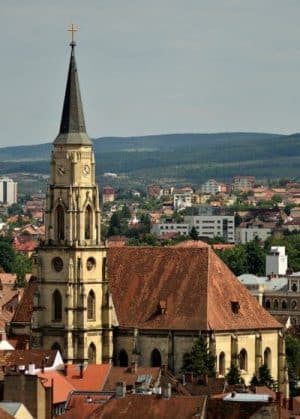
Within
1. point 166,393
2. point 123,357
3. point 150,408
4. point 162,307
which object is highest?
point 162,307

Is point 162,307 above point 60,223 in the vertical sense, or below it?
below

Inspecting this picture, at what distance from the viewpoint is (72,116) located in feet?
398

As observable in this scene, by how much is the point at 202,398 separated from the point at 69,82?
1398 inches

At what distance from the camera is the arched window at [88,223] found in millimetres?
119600

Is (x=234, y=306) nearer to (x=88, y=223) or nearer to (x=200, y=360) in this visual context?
(x=200, y=360)

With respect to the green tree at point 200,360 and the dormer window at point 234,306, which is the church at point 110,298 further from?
the green tree at point 200,360

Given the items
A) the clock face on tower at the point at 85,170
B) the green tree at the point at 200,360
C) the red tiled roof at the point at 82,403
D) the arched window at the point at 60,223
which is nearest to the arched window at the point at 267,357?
the green tree at the point at 200,360

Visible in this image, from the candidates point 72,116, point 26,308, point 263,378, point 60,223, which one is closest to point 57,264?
point 60,223

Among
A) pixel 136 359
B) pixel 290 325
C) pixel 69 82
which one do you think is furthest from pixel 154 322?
pixel 290 325

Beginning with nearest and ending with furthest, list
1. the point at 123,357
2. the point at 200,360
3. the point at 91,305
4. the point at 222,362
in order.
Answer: the point at 200,360 < the point at 222,362 < the point at 91,305 < the point at 123,357

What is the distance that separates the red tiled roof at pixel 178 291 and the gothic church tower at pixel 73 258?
2332 millimetres

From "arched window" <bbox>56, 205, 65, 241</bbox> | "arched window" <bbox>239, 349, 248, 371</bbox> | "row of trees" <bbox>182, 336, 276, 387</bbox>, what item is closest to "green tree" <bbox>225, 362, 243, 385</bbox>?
"row of trees" <bbox>182, 336, 276, 387</bbox>

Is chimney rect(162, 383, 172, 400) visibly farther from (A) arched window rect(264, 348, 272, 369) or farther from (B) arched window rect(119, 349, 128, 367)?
(A) arched window rect(264, 348, 272, 369)

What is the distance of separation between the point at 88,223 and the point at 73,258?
200cm
